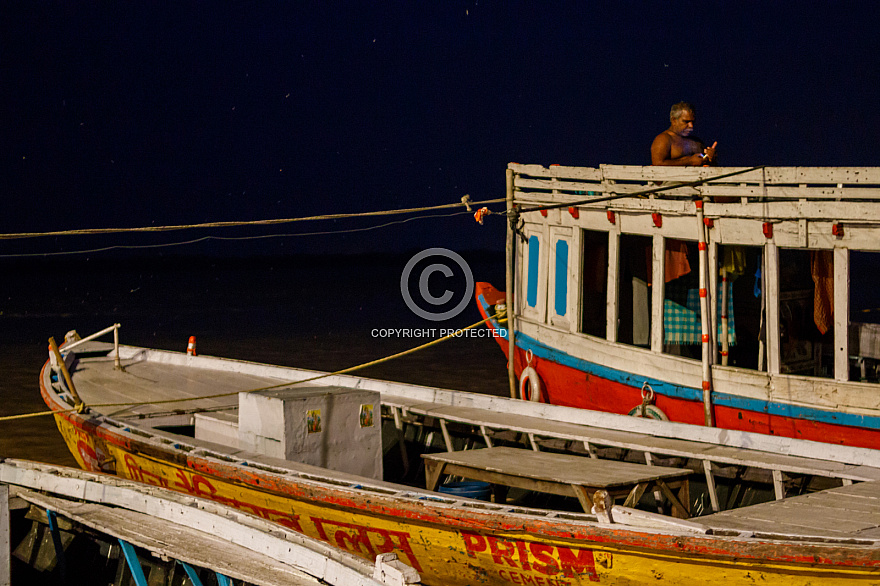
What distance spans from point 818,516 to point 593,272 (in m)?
5.01

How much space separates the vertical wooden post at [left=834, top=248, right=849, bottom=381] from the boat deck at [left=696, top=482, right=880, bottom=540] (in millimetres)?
1788

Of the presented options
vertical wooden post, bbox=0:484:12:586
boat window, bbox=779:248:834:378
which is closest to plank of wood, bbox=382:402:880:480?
boat window, bbox=779:248:834:378

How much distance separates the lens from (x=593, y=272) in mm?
9930

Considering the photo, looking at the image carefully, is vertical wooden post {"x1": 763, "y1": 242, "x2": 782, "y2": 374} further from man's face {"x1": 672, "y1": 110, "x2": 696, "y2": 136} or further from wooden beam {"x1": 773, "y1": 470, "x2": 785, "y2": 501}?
man's face {"x1": 672, "y1": 110, "x2": 696, "y2": 136}

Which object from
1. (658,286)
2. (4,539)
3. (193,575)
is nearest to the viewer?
(193,575)

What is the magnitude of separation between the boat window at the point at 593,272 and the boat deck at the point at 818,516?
4.45m

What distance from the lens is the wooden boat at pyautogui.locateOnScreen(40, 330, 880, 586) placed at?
483cm

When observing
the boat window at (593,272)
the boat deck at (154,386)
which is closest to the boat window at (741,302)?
the boat window at (593,272)

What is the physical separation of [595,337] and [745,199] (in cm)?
230

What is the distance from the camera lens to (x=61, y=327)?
2631 cm

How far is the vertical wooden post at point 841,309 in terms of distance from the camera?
23.9 feet

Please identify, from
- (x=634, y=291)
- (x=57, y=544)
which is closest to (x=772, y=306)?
(x=634, y=291)

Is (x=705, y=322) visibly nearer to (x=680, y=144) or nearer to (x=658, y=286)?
(x=658, y=286)

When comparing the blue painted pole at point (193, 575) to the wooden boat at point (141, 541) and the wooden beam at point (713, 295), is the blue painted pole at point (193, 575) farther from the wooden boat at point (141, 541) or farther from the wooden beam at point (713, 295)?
the wooden beam at point (713, 295)
